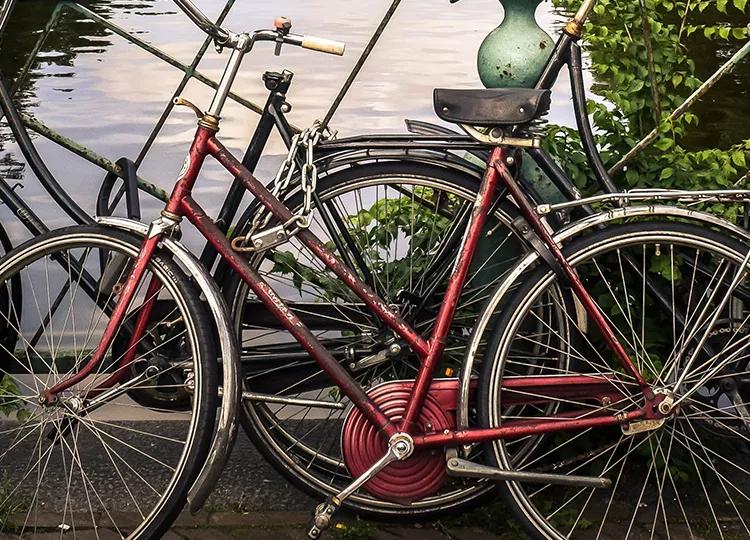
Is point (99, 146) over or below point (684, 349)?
over

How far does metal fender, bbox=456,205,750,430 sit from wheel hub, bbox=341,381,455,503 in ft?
0.35

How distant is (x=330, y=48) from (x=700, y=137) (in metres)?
5.61

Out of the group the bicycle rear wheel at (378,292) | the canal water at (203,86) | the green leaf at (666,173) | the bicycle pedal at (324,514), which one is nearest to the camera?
the bicycle pedal at (324,514)

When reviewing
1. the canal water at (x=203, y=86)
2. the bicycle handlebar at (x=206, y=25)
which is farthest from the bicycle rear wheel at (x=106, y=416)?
the canal water at (x=203, y=86)

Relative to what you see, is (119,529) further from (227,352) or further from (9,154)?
(9,154)

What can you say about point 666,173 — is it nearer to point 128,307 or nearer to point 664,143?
point 664,143

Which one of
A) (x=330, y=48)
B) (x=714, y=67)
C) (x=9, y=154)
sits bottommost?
(x=330, y=48)

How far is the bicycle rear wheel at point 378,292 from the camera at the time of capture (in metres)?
3.71

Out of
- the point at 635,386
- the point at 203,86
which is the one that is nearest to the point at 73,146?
the point at 635,386

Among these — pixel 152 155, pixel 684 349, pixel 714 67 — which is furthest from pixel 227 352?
pixel 714 67

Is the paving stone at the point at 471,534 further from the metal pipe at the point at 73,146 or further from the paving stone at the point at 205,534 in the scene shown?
the metal pipe at the point at 73,146

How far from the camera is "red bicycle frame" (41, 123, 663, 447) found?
3.45 meters

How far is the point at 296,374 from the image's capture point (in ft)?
12.8

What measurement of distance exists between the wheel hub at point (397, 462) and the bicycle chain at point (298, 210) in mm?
530
